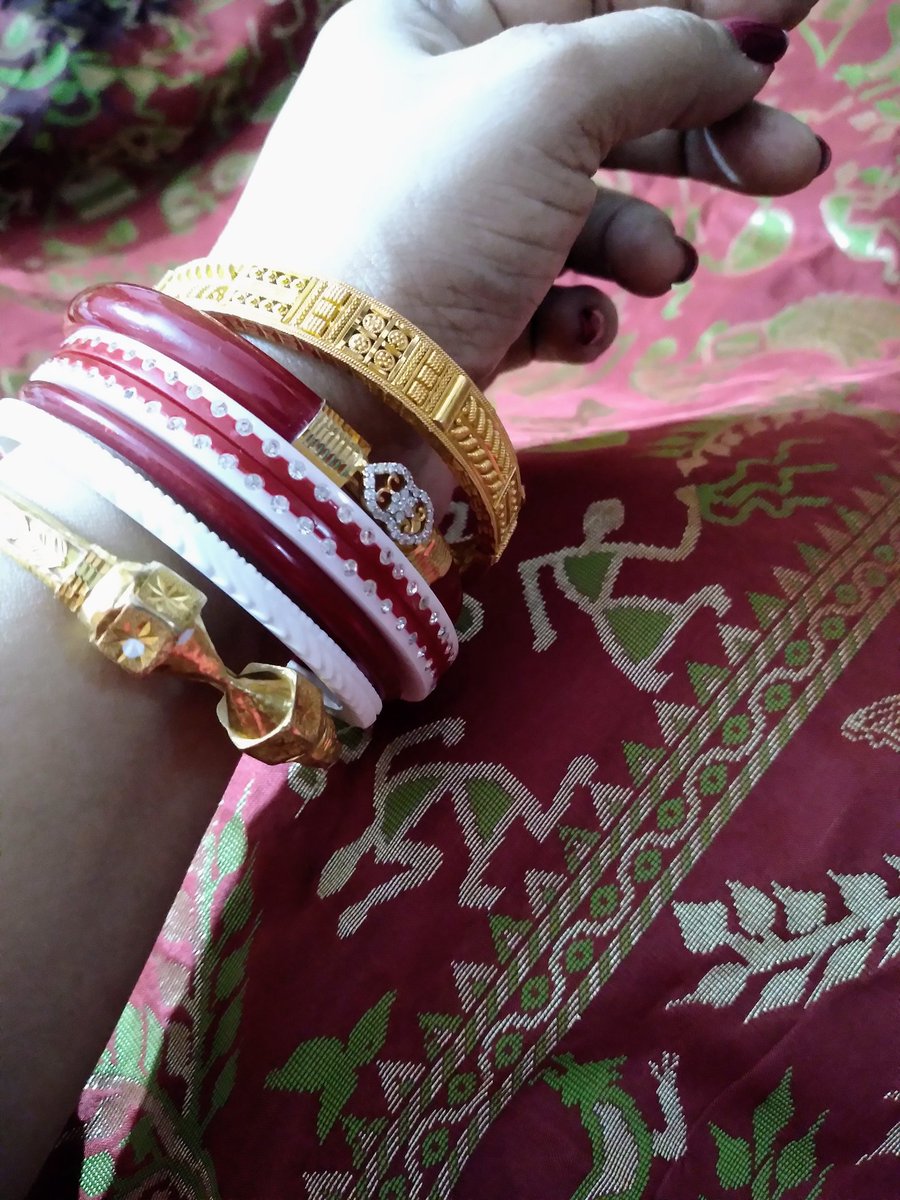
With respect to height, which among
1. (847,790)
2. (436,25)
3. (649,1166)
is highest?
(436,25)

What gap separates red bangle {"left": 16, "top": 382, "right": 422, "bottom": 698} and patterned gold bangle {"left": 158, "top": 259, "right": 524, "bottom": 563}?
68 millimetres

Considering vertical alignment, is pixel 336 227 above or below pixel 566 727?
above

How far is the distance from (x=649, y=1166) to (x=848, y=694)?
215 mm

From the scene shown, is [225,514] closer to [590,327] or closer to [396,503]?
[396,503]

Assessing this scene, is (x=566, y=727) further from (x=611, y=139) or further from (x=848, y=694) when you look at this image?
(x=611, y=139)

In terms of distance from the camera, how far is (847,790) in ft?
1.27

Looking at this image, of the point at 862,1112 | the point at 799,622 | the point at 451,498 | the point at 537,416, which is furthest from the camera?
the point at 537,416

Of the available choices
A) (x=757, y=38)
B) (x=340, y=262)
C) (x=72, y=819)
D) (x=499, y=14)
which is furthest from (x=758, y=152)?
(x=72, y=819)

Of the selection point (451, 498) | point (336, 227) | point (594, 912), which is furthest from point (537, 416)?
point (594, 912)

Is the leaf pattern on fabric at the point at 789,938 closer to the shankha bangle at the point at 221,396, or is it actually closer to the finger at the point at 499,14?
the shankha bangle at the point at 221,396

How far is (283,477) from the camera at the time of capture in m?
0.35

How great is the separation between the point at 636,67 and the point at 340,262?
0.17 meters

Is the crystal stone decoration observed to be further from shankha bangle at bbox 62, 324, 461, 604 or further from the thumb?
the thumb

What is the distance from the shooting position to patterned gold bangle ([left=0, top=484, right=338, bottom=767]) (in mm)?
327
